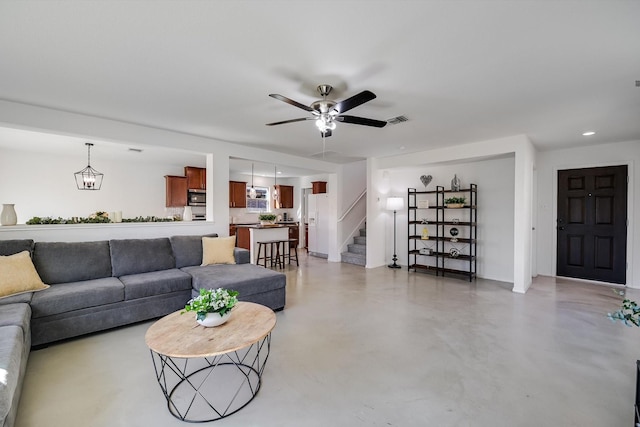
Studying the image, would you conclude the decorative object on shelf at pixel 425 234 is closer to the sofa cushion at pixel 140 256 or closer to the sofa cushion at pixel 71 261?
the sofa cushion at pixel 140 256

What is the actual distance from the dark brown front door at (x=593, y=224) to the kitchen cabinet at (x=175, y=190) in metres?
8.23

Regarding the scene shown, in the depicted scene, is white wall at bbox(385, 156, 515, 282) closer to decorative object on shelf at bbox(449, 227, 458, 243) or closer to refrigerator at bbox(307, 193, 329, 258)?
decorative object on shelf at bbox(449, 227, 458, 243)

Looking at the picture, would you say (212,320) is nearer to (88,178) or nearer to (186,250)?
(186,250)

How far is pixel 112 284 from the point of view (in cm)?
307

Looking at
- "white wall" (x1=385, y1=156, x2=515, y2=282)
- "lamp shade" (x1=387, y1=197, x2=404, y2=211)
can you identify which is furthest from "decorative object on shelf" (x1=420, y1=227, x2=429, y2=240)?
"white wall" (x1=385, y1=156, x2=515, y2=282)

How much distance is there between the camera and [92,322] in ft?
9.32

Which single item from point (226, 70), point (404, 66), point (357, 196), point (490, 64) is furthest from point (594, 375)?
point (357, 196)

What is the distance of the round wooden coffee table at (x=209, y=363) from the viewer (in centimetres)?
175

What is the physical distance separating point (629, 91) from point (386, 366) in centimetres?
356

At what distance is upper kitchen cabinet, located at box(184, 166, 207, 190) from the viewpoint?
23.6ft

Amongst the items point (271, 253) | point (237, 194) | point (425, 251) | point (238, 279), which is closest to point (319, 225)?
point (271, 253)

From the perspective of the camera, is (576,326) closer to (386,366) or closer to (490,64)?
(386,366)

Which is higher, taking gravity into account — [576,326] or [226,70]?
[226,70]

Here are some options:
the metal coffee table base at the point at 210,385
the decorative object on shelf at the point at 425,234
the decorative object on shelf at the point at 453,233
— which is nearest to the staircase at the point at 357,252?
the decorative object on shelf at the point at 425,234
